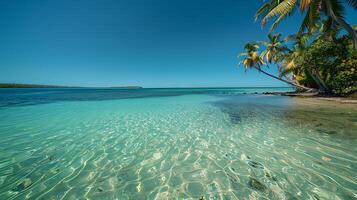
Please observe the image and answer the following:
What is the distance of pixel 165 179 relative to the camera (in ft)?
9.54

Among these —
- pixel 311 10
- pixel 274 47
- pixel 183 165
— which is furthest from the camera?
pixel 274 47

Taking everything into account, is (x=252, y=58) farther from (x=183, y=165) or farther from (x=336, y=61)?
(x=183, y=165)

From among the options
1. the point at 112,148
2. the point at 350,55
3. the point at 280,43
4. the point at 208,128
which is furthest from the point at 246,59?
the point at 112,148

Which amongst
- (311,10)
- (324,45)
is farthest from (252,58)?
(311,10)

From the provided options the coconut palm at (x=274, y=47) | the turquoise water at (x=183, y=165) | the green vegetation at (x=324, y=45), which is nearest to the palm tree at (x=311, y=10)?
the green vegetation at (x=324, y=45)

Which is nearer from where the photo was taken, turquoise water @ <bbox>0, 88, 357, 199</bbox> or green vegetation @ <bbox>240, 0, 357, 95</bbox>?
turquoise water @ <bbox>0, 88, 357, 199</bbox>

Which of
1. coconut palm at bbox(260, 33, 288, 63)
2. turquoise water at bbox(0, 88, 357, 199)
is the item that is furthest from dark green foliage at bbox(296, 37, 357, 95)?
turquoise water at bbox(0, 88, 357, 199)

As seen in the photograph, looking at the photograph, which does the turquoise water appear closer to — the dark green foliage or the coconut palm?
the dark green foliage

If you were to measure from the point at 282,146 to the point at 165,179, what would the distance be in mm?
3428

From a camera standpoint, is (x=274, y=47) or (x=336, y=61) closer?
(x=336, y=61)

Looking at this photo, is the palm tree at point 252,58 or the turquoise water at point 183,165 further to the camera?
the palm tree at point 252,58

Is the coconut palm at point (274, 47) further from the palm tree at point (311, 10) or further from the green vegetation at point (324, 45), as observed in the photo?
the palm tree at point (311, 10)

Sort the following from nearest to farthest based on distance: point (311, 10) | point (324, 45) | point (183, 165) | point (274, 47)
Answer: point (183, 165)
point (311, 10)
point (324, 45)
point (274, 47)

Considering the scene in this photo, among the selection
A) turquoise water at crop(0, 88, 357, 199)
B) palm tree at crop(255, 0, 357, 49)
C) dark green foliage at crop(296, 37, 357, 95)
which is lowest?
turquoise water at crop(0, 88, 357, 199)
